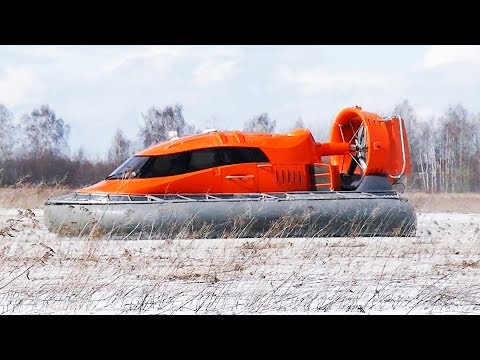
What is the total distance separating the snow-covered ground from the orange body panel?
40.8 inches

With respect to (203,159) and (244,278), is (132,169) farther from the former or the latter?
(244,278)

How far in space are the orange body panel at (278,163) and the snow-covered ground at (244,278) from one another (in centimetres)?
104

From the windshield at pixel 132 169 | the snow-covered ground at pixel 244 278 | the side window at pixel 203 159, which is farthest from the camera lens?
the side window at pixel 203 159

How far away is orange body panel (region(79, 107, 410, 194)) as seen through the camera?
419 inches

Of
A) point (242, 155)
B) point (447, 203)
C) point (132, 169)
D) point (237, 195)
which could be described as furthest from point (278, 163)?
point (447, 203)

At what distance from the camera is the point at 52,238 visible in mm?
10297

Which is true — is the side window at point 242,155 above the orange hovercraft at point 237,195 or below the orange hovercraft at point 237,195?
above

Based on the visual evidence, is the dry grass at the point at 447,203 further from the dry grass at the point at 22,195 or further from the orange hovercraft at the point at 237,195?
the dry grass at the point at 22,195

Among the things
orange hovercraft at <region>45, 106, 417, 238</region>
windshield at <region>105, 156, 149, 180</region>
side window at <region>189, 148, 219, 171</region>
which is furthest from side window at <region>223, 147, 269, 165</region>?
windshield at <region>105, 156, 149, 180</region>

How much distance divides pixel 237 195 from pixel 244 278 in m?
3.71

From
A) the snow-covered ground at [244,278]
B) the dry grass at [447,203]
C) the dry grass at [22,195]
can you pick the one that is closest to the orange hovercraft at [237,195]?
the snow-covered ground at [244,278]

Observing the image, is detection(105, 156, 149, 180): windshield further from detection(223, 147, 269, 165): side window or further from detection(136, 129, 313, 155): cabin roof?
detection(223, 147, 269, 165): side window

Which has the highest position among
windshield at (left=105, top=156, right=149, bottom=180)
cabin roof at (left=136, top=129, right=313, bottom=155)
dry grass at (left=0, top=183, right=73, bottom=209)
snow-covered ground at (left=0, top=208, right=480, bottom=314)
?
cabin roof at (left=136, top=129, right=313, bottom=155)

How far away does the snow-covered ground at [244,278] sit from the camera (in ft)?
18.6
